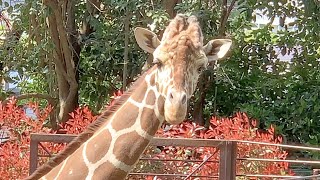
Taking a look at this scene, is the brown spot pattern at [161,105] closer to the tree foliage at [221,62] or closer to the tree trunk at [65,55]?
the tree foliage at [221,62]

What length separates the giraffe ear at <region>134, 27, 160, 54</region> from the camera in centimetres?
310

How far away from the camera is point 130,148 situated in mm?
Answer: 3059

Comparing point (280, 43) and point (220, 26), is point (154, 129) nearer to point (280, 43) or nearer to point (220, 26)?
point (220, 26)

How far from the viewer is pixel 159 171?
508cm

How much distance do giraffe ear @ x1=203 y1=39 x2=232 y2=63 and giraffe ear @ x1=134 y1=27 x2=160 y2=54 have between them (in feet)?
0.76

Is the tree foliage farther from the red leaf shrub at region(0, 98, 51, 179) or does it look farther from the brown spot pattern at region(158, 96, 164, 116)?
the brown spot pattern at region(158, 96, 164, 116)

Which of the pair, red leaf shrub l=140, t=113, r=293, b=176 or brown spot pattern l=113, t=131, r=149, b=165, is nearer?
brown spot pattern l=113, t=131, r=149, b=165

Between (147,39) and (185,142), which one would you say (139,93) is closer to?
(147,39)

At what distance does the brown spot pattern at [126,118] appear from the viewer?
10.1 feet

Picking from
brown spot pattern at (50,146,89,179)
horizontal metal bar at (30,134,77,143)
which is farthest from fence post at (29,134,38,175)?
brown spot pattern at (50,146,89,179)

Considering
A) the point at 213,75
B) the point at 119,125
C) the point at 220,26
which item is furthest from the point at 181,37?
the point at 213,75

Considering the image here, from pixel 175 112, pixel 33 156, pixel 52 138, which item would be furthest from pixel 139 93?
pixel 33 156

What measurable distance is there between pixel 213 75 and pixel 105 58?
1207 millimetres

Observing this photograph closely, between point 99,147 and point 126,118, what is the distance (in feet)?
0.59
